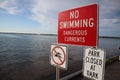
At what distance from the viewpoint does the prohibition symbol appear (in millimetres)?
3552

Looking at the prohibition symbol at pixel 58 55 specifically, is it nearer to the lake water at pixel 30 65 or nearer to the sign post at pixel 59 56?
the sign post at pixel 59 56

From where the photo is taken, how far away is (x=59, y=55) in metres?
3.70

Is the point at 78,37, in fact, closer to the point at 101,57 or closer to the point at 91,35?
the point at 91,35

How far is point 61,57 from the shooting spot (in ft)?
11.9

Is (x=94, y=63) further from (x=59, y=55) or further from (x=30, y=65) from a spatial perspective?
(x=30, y=65)

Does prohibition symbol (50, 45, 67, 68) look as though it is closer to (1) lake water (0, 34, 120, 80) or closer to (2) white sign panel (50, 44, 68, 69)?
(2) white sign panel (50, 44, 68, 69)

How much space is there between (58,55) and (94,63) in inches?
46.4

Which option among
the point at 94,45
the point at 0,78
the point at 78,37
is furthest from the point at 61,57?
the point at 0,78

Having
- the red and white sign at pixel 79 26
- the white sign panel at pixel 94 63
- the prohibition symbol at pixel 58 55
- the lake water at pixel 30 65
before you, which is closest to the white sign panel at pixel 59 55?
the prohibition symbol at pixel 58 55

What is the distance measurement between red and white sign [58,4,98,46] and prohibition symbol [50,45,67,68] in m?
0.23

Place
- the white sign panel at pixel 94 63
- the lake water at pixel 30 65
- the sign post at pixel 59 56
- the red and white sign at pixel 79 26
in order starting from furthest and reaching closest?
the lake water at pixel 30 65, the sign post at pixel 59 56, the red and white sign at pixel 79 26, the white sign panel at pixel 94 63

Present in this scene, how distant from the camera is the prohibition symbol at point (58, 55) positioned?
3.55 metres

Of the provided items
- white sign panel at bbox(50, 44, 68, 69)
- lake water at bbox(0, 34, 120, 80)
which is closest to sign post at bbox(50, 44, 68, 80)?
white sign panel at bbox(50, 44, 68, 69)

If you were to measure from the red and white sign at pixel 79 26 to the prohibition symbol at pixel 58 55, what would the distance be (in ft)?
0.75
